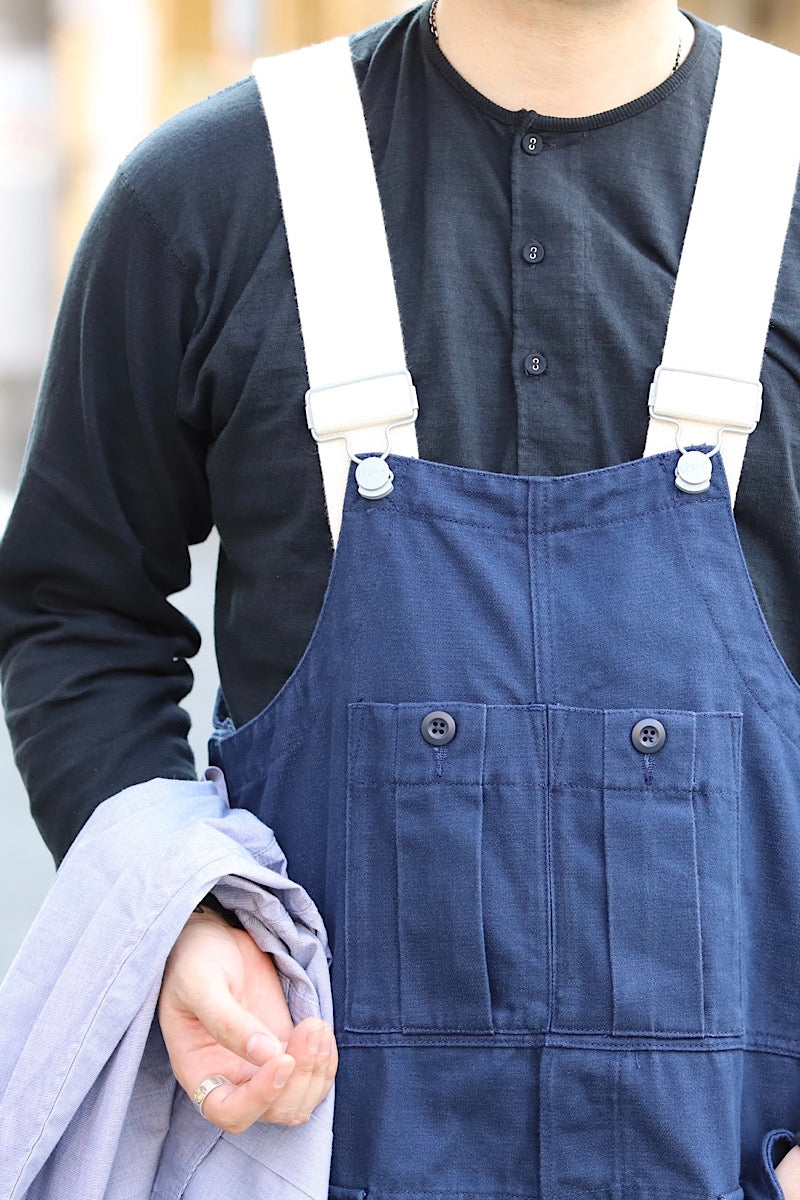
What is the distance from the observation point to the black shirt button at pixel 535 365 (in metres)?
1.29

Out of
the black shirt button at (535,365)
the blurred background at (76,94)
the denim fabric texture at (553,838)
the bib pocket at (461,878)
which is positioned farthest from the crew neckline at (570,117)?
the blurred background at (76,94)

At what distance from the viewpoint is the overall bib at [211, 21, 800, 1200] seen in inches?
47.1

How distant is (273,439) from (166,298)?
0.18 meters

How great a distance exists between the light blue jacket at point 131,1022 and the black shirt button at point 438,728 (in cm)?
16

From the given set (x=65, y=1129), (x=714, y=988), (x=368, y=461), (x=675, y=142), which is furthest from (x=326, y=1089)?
(x=675, y=142)

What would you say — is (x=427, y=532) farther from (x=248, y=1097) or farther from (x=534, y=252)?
(x=248, y=1097)

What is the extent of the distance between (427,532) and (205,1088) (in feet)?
1.54

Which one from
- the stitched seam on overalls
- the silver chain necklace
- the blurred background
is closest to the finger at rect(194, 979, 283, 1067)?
the stitched seam on overalls

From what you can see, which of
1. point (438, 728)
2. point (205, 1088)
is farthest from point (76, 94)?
point (205, 1088)

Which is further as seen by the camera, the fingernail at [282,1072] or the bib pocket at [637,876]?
the bib pocket at [637,876]

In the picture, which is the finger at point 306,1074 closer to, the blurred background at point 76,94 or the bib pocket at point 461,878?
the bib pocket at point 461,878

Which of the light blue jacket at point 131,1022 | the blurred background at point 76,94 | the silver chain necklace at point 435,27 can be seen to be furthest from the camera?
the blurred background at point 76,94

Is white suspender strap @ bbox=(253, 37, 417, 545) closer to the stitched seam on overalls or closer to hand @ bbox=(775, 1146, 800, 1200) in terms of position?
the stitched seam on overalls

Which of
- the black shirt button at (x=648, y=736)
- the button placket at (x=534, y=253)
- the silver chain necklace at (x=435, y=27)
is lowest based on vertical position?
the black shirt button at (x=648, y=736)
